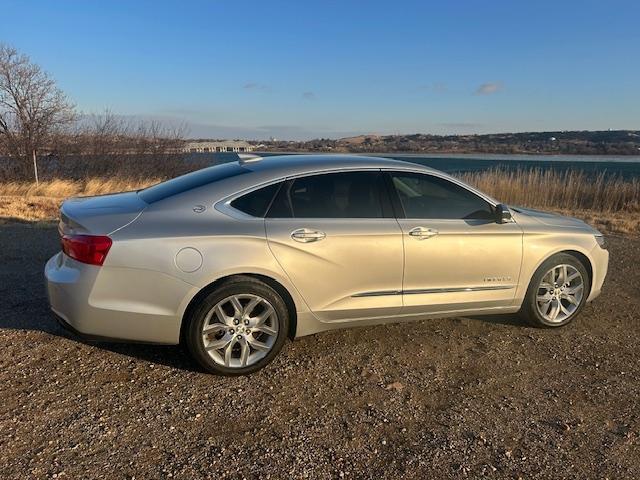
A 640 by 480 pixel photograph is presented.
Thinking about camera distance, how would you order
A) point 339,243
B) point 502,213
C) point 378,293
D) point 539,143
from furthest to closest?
point 539,143
point 502,213
point 378,293
point 339,243

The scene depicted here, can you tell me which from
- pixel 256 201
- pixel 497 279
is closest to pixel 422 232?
pixel 497 279

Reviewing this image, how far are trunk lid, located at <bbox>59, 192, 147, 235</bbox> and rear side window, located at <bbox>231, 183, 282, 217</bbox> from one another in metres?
0.71

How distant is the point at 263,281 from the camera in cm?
400

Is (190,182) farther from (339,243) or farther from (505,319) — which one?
(505,319)

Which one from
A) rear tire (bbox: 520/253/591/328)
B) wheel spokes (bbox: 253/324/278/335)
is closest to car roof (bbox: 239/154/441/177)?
wheel spokes (bbox: 253/324/278/335)

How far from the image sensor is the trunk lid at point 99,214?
12.4ft

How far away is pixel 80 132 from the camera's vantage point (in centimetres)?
2684

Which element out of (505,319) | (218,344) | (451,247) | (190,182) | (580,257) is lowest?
(505,319)

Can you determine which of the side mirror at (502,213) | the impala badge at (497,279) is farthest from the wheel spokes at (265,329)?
the side mirror at (502,213)

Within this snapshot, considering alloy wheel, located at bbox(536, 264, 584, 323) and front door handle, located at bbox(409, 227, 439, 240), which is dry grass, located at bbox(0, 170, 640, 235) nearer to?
alloy wheel, located at bbox(536, 264, 584, 323)

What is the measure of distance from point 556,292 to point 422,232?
1619mm

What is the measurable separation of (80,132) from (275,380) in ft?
86.4

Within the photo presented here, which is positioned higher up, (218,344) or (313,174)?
(313,174)

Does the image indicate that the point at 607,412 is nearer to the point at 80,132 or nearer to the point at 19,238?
the point at 19,238
